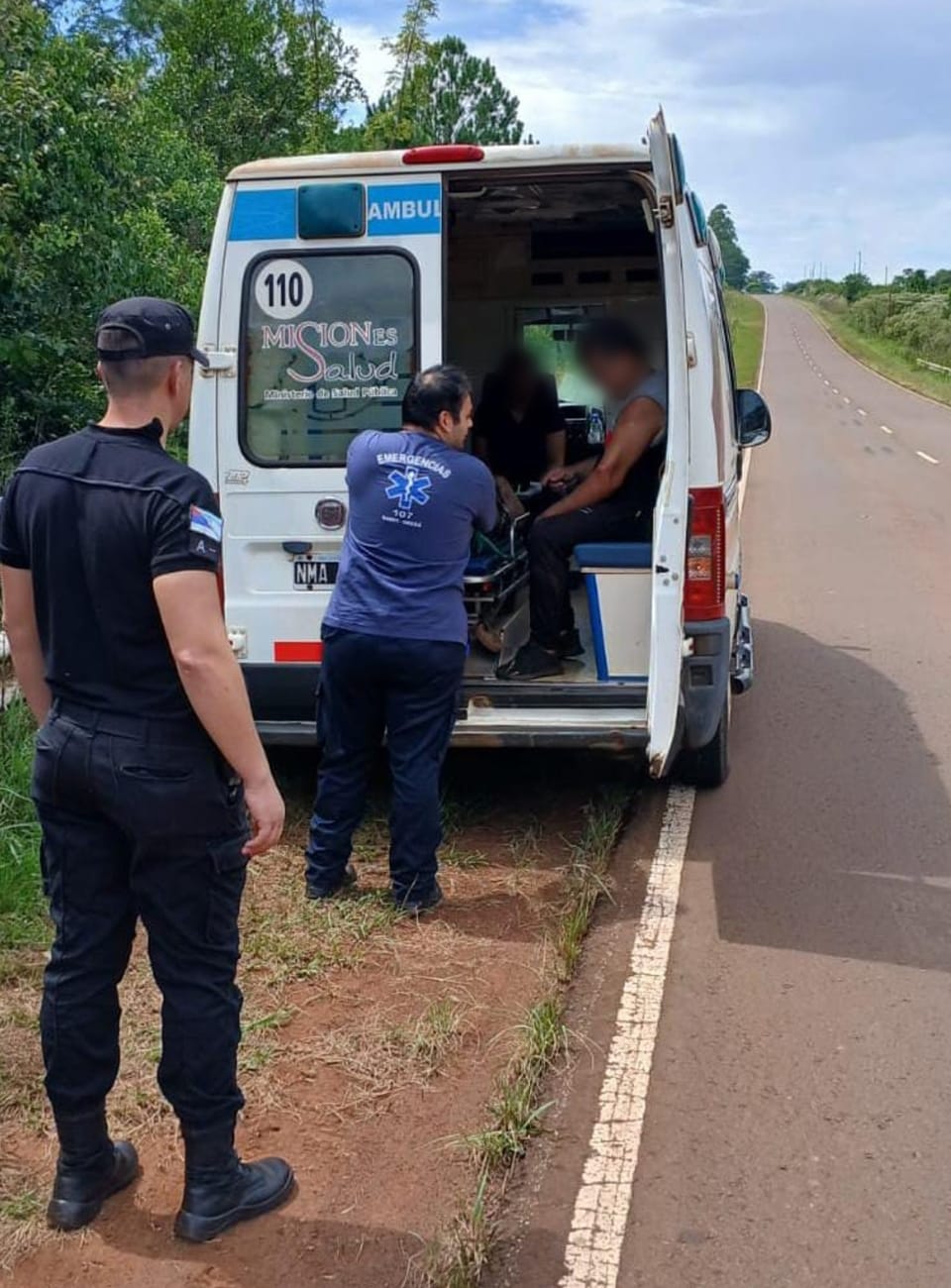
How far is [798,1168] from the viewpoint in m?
3.22

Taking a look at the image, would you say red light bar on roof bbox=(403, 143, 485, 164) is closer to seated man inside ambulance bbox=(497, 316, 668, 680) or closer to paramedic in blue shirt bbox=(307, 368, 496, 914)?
paramedic in blue shirt bbox=(307, 368, 496, 914)

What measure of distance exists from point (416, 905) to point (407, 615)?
1.03 m

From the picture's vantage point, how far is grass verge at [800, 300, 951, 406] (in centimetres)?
4253

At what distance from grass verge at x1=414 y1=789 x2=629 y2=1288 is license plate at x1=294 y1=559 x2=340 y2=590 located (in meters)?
1.44

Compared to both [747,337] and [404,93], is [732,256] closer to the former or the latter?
[747,337]

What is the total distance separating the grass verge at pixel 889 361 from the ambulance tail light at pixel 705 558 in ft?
116

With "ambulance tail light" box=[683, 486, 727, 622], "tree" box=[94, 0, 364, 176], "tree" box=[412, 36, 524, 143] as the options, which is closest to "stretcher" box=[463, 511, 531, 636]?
"ambulance tail light" box=[683, 486, 727, 622]

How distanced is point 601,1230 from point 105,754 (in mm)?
1545

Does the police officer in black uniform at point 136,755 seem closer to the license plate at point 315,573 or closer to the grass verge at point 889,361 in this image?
the license plate at point 315,573

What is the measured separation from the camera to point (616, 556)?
5.15 metres

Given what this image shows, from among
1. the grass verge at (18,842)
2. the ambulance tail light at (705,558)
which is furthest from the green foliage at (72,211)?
the ambulance tail light at (705,558)

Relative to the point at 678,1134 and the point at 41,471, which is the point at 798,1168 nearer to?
the point at 678,1134

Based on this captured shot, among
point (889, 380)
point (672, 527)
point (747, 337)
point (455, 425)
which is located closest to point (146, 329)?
point (455, 425)

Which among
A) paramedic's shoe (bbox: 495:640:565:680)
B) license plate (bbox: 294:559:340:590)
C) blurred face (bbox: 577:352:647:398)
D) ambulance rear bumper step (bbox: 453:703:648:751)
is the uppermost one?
blurred face (bbox: 577:352:647:398)
